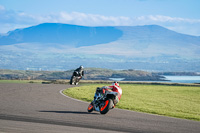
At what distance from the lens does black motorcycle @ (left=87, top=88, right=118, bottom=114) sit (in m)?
18.5

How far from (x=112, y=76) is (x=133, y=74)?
899cm

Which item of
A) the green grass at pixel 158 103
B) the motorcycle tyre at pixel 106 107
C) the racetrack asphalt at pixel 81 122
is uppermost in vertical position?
the motorcycle tyre at pixel 106 107

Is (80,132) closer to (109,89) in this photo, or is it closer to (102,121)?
(102,121)

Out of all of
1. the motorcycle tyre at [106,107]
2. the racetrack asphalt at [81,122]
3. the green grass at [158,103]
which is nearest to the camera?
the racetrack asphalt at [81,122]

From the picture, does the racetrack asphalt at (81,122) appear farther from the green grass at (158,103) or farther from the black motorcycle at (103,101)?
the green grass at (158,103)

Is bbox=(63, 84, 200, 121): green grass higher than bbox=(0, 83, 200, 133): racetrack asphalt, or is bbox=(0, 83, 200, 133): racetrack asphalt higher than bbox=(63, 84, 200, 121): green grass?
bbox=(0, 83, 200, 133): racetrack asphalt

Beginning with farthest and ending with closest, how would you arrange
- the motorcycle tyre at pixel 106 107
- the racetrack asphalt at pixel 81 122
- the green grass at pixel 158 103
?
1. the green grass at pixel 158 103
2. the motorcycle tyre at pixel 106 107
3. the racetrack asphalt at pixel 81 122

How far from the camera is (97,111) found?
1934 cm

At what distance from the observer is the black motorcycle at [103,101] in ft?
60.6

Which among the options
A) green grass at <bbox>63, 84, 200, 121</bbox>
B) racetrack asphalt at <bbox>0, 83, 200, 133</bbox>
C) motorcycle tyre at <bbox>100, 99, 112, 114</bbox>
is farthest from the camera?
green grass at <bbox>63, 84, 200, 121</bbox>

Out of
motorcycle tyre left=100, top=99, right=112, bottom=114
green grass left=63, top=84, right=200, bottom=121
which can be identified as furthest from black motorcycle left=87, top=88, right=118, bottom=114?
green grass left=63, top=84, right=200, bottom=121

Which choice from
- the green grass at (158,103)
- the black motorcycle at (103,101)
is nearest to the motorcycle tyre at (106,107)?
the black motorcycle at (103,101)

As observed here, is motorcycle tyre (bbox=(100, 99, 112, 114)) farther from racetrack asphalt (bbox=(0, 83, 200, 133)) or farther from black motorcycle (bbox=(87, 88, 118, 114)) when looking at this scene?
racetrack asphalt (bbox=(0, 83, 200, 133))

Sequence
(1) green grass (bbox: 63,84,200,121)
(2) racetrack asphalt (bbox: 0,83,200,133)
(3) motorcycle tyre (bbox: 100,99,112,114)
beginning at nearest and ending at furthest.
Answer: (2) racetrack asphalt (bbox: 0,83,200,133), (3) motorcycle tyre (bbox: 100,99,112,114), (1) green grass (bbox: 63,84,200,121)
